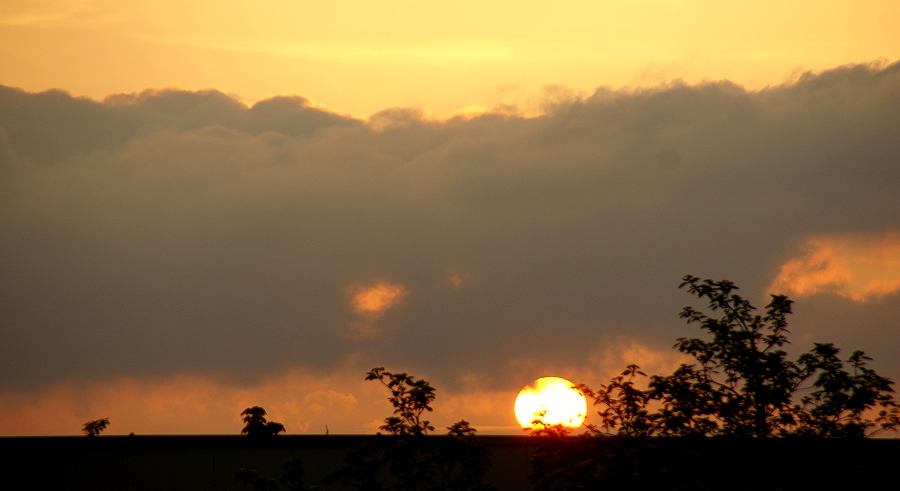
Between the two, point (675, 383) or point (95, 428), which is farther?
point (95, 428)

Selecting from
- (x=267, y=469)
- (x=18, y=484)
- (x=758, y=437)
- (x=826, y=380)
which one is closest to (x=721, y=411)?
(x=758, y=437)

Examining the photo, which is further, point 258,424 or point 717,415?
point 258,424

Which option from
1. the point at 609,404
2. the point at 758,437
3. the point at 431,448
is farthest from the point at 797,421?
the point at 431,448

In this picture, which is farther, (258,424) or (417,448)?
(258,424)

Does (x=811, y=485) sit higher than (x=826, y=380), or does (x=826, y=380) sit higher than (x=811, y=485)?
(x=826, y=380)

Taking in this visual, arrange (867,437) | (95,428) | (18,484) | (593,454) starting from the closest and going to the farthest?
(867,437) → (593,454) → (18,484) → (95,428)

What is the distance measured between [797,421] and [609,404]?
4.08 m

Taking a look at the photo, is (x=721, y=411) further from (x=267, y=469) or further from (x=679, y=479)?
(x=267, y=469)

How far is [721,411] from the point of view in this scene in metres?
Answer: 19.8

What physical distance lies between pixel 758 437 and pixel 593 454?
3.60m

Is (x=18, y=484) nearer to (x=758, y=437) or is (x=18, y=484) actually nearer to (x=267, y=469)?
(x=267, y=469)

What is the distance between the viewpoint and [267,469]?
2422 centimetres

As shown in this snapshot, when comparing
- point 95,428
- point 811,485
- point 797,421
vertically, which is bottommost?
point 811,485

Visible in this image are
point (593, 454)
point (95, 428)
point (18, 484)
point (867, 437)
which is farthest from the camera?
point (95, 428)
